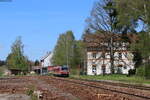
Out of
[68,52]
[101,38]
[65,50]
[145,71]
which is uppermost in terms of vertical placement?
[65,50]

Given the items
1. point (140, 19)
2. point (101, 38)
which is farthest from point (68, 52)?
point (140, 19)

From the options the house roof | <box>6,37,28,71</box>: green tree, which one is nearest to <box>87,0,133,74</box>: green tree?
the house roof

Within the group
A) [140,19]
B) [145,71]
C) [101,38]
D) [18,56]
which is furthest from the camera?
[18,56]

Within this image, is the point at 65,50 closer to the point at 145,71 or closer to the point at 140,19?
the point at 140,19

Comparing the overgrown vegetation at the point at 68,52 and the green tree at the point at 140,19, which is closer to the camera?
the green tree at the point at 140,19

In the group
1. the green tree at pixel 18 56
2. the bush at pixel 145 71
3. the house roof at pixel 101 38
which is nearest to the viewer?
the bush at pixel 145 71

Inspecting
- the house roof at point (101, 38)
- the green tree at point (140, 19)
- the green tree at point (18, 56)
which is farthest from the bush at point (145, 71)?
the green tree at point (18, 56)

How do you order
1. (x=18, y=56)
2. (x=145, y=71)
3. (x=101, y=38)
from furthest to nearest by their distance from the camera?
(x=18, y=56) < (x=101, y=38) < (x=145, y=71)

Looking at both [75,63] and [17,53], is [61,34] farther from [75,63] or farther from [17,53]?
[17,53]

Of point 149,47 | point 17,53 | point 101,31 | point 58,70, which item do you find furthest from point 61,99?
point 17,53

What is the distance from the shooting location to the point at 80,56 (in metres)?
146

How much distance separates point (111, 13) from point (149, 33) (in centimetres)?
2955

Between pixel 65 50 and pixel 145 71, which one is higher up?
pixel 65 50

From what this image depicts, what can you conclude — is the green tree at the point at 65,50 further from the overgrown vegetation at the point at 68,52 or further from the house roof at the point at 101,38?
the house roof at the point at 101,38
